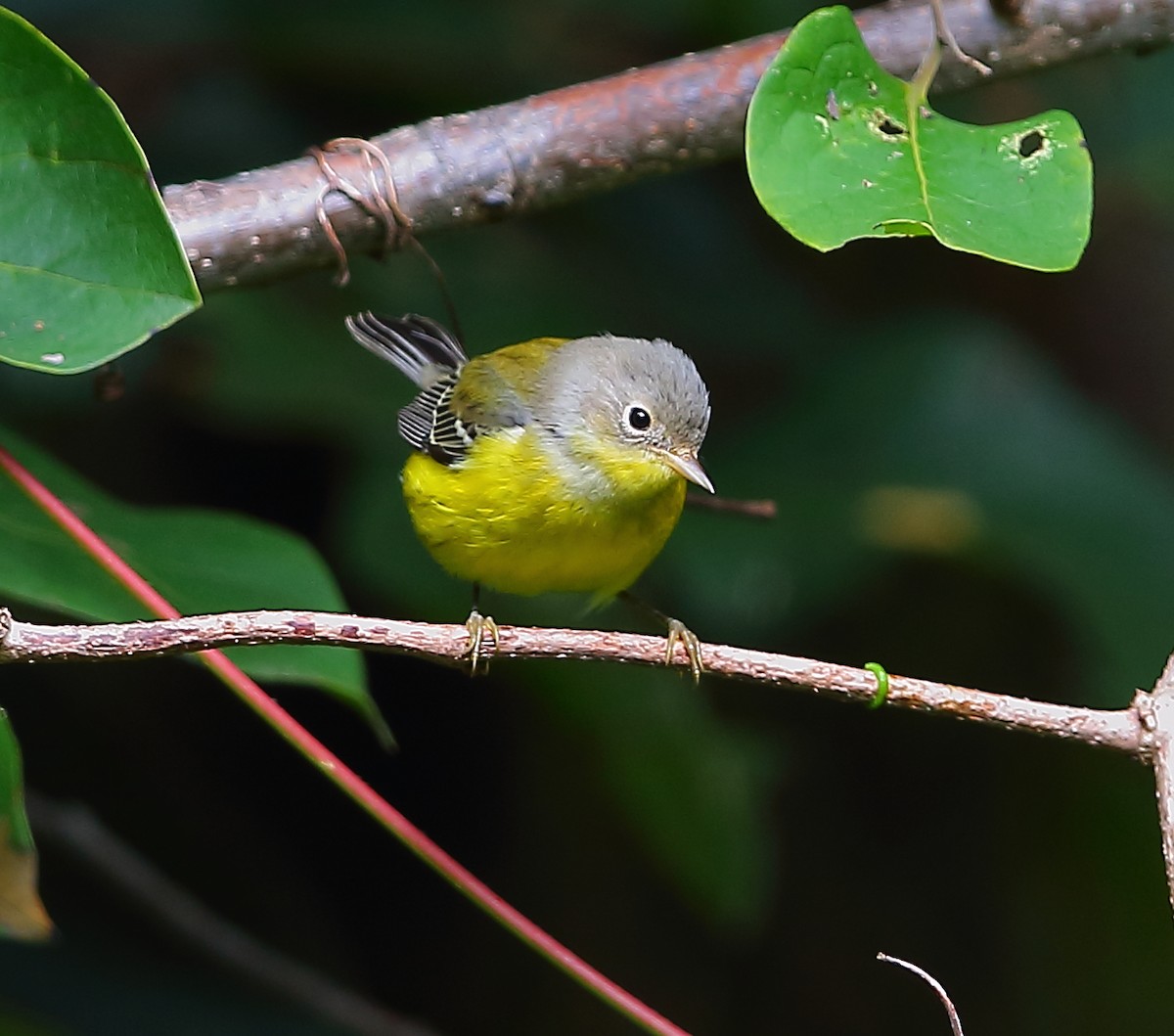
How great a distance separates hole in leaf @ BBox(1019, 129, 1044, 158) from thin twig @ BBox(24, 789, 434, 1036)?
2277mm

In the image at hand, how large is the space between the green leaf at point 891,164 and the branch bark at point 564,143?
617mm

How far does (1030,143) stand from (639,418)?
1073 mm

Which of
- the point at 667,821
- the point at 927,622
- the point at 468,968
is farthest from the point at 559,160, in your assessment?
the point at 468,968

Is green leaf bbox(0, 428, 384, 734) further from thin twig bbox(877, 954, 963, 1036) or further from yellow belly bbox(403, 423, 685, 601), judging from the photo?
thin twig bbox(877, 954, 963, 1036)

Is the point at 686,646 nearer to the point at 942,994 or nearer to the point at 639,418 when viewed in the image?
the point at 639,418

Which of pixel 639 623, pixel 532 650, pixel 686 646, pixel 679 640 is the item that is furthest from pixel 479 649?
pixel 639 623

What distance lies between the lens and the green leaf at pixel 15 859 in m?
2.07

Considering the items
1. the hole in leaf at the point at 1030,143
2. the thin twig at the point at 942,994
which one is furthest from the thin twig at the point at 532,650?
the hole in leaf at the point at 1030,143

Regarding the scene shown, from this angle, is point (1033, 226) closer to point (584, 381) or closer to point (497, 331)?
point (584, 381)

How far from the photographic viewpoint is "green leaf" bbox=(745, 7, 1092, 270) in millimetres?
1808

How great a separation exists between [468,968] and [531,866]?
0.35 meters

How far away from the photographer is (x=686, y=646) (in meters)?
2.40

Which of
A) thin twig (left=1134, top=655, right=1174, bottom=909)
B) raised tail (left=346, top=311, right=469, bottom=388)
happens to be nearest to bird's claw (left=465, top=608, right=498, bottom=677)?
thin twig (left=1134, top=655, right=1174, bottom=909)

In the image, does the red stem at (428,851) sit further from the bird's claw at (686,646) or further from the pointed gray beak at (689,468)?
the pointed gray beak at (689,468)
